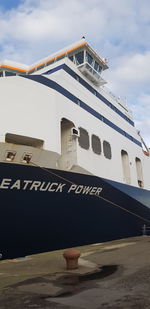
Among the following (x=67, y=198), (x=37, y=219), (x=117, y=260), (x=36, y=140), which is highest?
(x=36, y=140)

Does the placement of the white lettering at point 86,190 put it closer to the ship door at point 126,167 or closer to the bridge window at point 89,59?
the ship door at point 126,167

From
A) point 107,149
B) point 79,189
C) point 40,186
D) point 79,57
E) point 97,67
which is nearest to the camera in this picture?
point 40,186

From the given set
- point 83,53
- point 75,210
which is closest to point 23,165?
point 75,210

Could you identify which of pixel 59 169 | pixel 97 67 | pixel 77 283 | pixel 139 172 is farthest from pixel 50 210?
pixel 97 67

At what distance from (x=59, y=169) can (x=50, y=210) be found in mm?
1441

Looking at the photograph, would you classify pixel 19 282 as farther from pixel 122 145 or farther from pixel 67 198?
pixel 122 145

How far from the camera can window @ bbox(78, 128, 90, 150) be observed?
11.3 meters

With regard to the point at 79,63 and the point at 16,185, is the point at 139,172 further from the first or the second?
the point at 16,185

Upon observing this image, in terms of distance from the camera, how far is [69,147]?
1091 cm

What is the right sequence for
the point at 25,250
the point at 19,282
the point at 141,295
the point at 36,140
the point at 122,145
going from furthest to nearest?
the point at 122,145 → the point at 36,140 → the point at 25,250 → the point at 19,282 → the point at 141,295

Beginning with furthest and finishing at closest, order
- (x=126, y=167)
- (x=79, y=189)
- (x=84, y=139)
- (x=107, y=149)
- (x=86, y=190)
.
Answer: (x=126, y=167) → (x=107, y=149) → (x=84, y=139) → (x=86, y=190) → (x=79, y=189)

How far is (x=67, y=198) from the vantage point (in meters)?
9.20

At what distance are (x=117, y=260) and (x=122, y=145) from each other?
30.0 feet

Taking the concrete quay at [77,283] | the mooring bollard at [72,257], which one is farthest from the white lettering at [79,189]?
the mooring bollard at [72,257]
